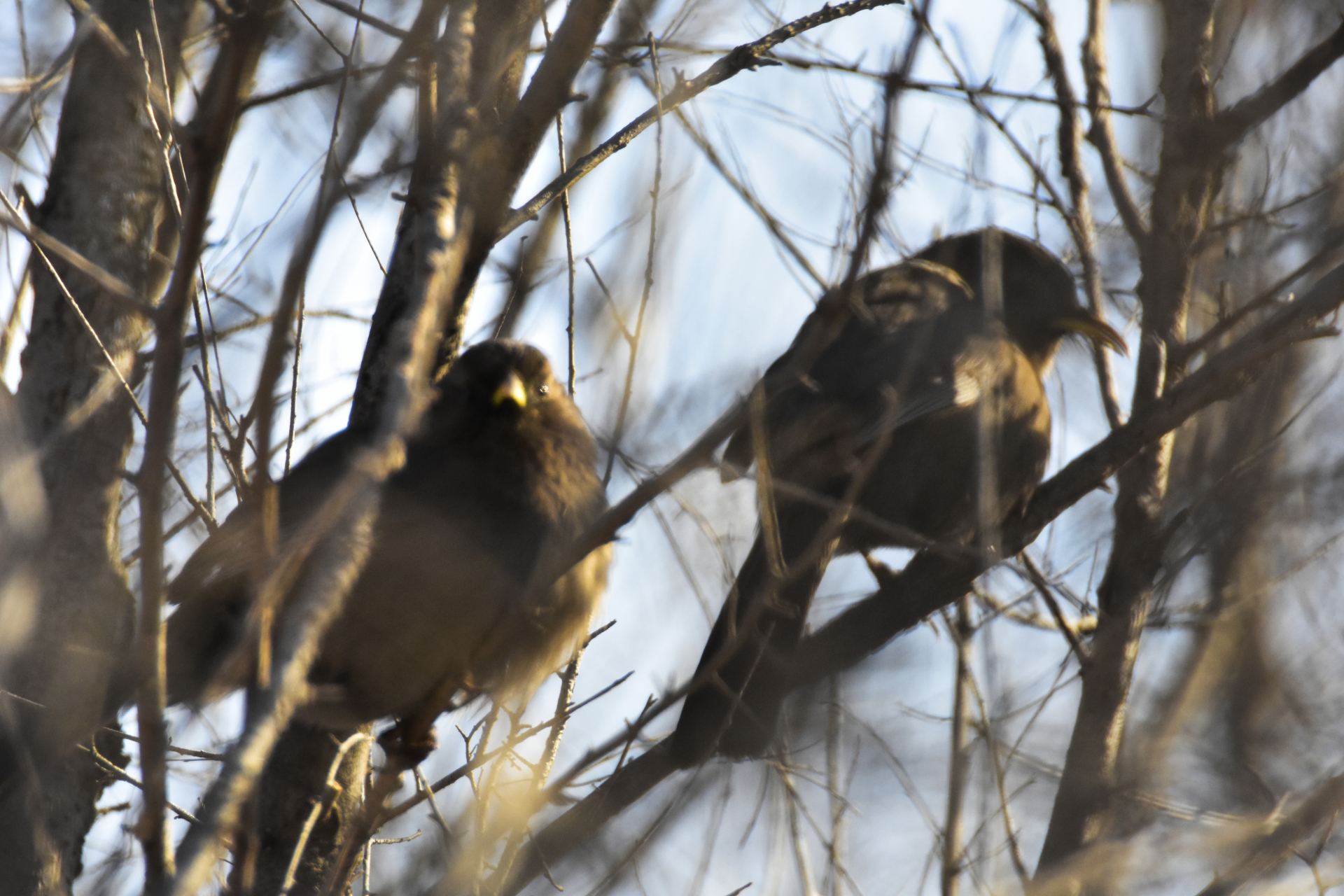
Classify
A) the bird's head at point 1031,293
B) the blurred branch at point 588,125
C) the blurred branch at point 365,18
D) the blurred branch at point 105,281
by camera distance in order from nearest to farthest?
the blurred branch at point 105,281 → the blurred branch at point 365,18 → the blurred branch at point 588,125 → the bird's head at point 1031,293

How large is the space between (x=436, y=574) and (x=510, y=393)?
0.73 m

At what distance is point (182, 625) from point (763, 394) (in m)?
2.29

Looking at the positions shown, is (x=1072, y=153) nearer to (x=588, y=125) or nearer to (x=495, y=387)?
(x=495, y=387)

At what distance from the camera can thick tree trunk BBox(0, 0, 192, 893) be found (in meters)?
4.18

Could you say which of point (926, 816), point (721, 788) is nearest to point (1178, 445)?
point (926, 816)

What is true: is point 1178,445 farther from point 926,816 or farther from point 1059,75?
point 926,816

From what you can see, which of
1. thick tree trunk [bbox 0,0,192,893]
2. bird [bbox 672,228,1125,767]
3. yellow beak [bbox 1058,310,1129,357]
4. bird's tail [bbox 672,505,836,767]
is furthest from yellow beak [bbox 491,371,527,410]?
yellow beak [bbox 1058,310,1129,357]

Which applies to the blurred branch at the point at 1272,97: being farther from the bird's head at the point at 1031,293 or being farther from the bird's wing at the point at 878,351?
the bird's head at the point at 1031,293

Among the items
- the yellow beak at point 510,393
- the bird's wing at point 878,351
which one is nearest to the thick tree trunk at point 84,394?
the yellow beak at point 510,393

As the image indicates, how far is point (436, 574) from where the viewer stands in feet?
12.2

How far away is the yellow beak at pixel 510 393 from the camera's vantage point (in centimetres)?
416

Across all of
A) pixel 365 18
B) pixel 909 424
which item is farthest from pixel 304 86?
pixel 909 424

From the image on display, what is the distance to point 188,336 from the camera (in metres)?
4.13

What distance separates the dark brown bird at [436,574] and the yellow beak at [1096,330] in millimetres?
2053
